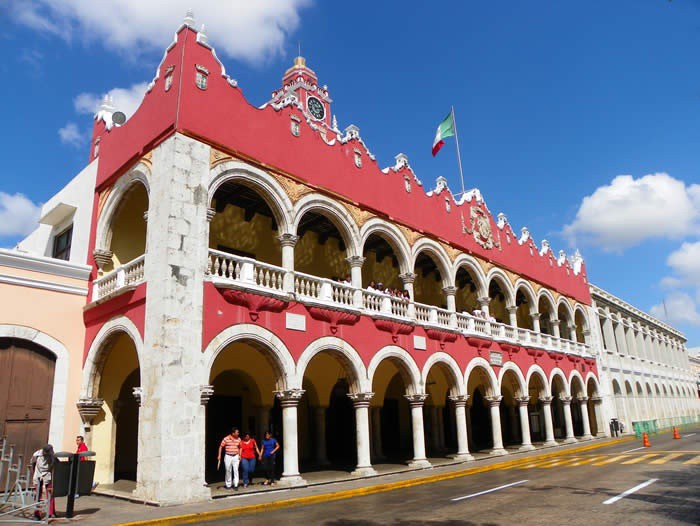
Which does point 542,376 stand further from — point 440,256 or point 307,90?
point 307,90

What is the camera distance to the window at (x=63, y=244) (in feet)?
57.9

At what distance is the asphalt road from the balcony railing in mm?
5050

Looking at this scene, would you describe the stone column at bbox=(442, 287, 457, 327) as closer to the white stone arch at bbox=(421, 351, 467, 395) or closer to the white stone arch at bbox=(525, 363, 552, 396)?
the white stone arch at bbox=(421, 351, 467, 395)

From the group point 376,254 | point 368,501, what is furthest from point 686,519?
point 376,254

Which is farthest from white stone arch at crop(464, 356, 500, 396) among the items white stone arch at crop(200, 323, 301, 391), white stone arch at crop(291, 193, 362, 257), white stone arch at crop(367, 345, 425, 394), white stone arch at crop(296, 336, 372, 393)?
white stone arch at crop(200, 323, 301, 391)

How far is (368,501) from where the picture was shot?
11.1 m

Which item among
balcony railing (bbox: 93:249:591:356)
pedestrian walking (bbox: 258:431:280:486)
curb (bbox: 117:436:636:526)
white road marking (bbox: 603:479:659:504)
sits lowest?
curb (bbox: 117:436:636:526)

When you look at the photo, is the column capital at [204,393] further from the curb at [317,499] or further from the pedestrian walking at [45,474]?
the pedestrian walking at [45,474]

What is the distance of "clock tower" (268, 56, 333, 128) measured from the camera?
38625mm

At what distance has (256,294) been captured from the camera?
517 inches

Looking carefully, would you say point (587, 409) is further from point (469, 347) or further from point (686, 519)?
point (686, 519)

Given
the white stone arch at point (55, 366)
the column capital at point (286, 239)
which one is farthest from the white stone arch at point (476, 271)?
the white stone arch at point (55, 366)

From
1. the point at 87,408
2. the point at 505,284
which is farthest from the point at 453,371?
the point at 87,408

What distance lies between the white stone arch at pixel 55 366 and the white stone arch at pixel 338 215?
22.5 feet
